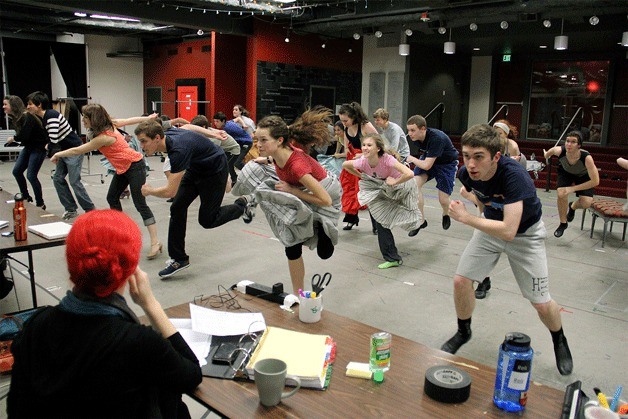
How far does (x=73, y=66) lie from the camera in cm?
1486

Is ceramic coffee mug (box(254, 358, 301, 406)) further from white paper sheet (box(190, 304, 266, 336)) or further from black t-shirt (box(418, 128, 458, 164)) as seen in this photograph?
black t-shirt (box(418, 128, 458, 164))

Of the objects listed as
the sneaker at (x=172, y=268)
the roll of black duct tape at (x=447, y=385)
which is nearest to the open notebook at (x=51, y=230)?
the sneaker at (x=172, y=268)

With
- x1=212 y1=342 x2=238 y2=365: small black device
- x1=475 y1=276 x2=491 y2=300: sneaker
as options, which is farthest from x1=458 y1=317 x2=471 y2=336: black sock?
x1=212 y1=342 x2=238 y2=365: small black device

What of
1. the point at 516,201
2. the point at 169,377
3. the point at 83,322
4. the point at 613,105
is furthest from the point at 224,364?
the point at 613,105

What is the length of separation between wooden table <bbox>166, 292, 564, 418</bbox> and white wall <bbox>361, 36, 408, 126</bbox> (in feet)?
41.8

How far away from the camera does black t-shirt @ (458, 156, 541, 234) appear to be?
108 inches

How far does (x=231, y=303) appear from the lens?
2238mm

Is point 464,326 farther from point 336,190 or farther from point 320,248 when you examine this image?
point 336,190

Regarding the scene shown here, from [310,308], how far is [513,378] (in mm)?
802

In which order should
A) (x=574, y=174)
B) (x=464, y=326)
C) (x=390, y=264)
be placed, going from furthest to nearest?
(x=574, y=174), (x=390, y=264), (x=464, y=326)

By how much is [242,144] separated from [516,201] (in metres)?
6.91

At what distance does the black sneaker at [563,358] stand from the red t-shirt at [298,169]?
5.80 feet

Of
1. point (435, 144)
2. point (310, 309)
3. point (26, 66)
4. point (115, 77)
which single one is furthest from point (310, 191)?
point (115, 77)

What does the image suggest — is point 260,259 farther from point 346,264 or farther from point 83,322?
point 83,322
